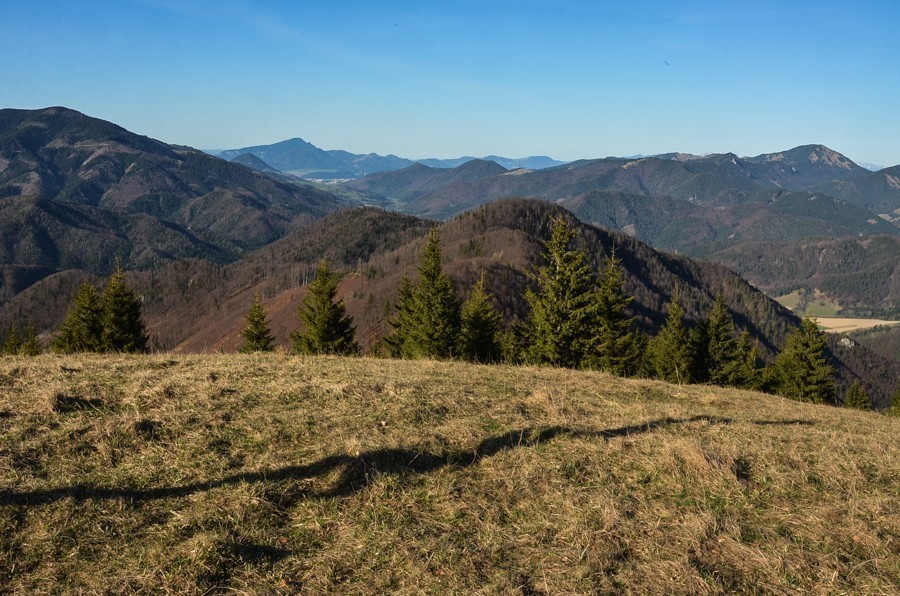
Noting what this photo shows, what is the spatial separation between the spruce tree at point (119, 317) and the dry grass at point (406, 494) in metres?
35.0

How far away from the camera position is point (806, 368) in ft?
165

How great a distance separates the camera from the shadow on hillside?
279 inches

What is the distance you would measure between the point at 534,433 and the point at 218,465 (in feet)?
18.7

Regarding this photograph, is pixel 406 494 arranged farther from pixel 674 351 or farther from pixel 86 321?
pixel 674 351

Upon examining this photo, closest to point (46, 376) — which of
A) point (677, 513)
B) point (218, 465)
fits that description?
point (218, 465)

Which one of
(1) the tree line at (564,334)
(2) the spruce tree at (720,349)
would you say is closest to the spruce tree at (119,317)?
(1) the tree line at (564,334)

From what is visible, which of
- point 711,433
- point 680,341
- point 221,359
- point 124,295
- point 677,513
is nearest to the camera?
point 677,513

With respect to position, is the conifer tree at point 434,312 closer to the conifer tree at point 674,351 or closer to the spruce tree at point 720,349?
the conifer tree at point 674,351

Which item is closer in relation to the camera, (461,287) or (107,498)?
(107,498)

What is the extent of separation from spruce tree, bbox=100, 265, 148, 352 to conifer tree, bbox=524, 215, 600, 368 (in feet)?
104

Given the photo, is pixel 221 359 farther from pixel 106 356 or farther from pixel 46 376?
pixel 46 376

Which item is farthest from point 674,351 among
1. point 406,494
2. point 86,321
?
point 86,321

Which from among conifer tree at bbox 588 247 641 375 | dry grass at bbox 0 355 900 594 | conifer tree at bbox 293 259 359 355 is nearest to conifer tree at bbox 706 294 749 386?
conifer tree at bbox 588 247 641 375

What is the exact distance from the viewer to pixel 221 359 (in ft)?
52.9
